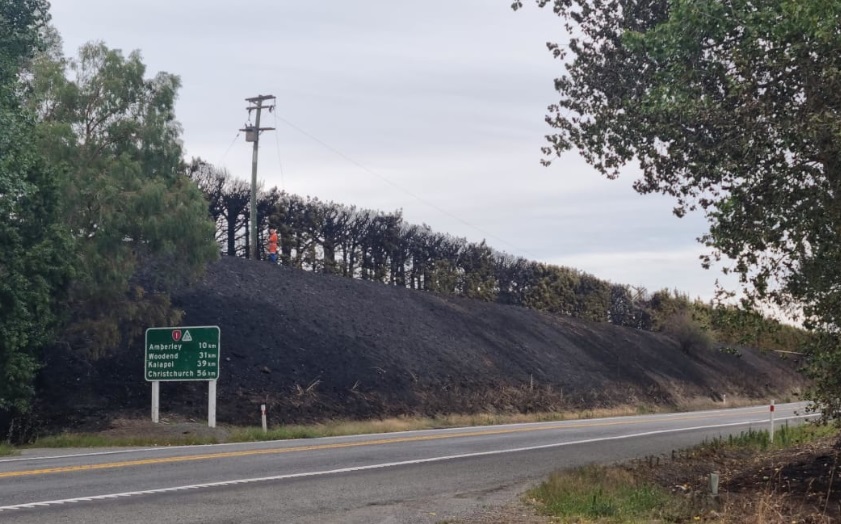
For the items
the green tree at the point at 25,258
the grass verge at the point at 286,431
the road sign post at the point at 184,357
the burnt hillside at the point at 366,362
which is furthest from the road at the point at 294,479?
the burnt hillside at the point at 366,362

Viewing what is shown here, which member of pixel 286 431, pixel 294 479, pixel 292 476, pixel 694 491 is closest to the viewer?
pixel 694 491

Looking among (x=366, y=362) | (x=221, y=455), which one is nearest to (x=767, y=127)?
(x=221, y=455)

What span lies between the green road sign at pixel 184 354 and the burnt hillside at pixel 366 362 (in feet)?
5.76

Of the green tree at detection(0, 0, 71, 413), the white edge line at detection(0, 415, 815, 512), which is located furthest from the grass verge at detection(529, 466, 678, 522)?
the green tree at detection(0, 0, 71, 413)

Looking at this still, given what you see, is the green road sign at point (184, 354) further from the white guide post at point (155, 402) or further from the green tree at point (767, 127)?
the green tree at point (767, 127)

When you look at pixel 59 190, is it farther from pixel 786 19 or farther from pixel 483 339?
pixel 483 339

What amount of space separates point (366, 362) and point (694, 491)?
23186 mm

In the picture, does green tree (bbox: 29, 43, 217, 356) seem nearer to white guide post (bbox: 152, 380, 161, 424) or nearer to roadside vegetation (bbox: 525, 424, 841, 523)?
white guide post (bbox: 152, 380, 161, 424)

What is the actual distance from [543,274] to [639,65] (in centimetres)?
4195

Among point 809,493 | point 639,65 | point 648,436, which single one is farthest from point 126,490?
point 648,436

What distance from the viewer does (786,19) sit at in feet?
38.6

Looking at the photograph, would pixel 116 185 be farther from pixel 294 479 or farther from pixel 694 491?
pixel 694 491

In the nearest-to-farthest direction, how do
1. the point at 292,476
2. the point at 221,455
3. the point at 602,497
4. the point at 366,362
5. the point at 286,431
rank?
the point at 602,497
the point at 292,476
the point at 221,455
the point at 286,431
the point at 366,362

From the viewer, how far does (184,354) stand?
24.8 metres
